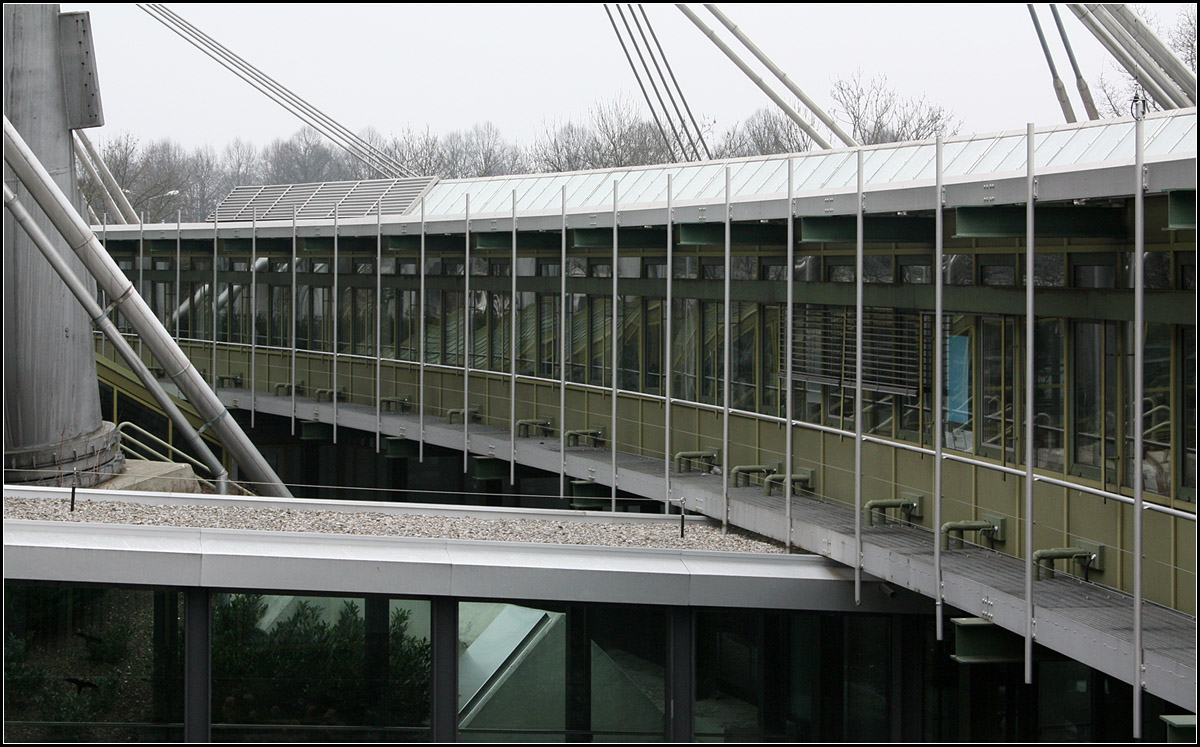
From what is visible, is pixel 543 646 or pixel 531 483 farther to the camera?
pixel 531 483

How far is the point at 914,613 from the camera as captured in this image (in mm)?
13906

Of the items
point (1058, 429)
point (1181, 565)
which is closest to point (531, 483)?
point (1058, 429)

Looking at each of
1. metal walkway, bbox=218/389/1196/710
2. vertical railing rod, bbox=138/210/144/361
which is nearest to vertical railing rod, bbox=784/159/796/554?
metal walkway, bbox=218/389/1196/710

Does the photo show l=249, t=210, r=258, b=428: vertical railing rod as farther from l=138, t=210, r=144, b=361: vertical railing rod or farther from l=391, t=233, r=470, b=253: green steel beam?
l=391, t=233, r=470, b=253: green steel beam

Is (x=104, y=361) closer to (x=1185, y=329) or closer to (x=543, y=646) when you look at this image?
(x=543, y=646)

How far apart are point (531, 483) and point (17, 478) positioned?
10.0m

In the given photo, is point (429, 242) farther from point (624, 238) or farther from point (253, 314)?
point (253, 314)

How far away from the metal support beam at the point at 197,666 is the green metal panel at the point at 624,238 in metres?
8.92

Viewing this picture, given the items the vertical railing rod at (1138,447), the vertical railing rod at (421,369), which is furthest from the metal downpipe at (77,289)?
the vertical railing rod at (1138,447)

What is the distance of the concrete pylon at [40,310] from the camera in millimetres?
20484

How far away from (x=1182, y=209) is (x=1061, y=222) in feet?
6.49

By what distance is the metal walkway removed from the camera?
10125mm

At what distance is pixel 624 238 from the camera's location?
20.9 metres

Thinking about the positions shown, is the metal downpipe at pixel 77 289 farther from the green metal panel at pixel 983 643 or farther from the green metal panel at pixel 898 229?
the green metal panel at pixel 983 643
